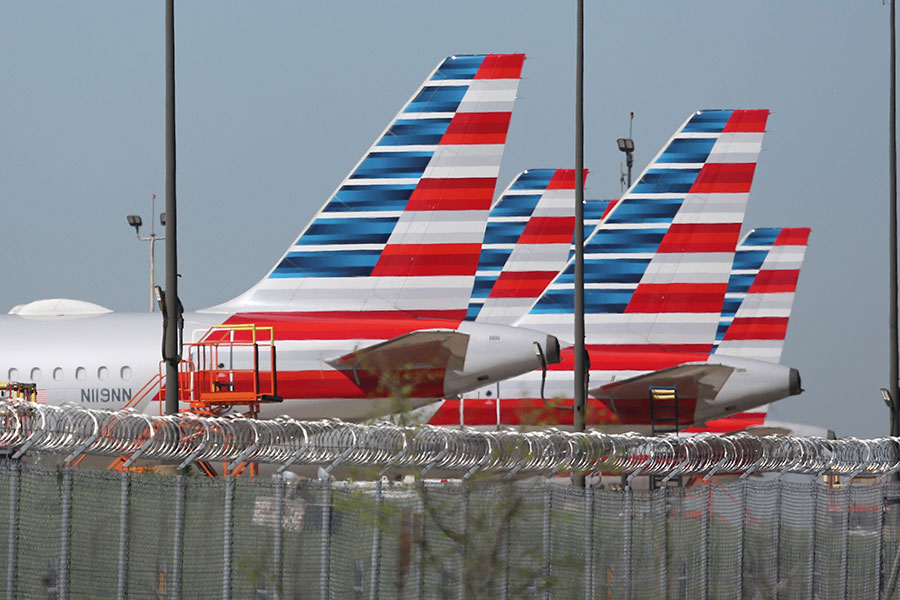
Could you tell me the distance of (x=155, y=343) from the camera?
3142cm

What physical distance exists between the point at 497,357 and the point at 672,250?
10.5 meters

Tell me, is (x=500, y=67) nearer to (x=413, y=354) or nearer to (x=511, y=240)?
(x=413, y=354)

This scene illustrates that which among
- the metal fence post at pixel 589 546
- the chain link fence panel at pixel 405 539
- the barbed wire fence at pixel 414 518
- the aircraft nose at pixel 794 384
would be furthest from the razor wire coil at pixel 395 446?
the aircraft nose at pixel 794 384

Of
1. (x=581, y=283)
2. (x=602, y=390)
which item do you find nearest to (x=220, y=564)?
(x=581, y=283)

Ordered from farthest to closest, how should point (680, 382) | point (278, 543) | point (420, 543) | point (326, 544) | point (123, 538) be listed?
1. point (680, 382)
2. point (420, 543)
3. point (326, 544)
4. point (278, 543)
5. point (123, 538)

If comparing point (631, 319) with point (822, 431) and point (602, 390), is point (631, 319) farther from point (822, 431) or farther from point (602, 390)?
point (822, 431)

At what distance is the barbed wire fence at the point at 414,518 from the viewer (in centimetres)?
1109

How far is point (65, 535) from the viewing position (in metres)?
10.7

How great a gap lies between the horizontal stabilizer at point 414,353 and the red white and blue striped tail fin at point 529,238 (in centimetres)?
1361

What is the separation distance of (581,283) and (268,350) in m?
8.83

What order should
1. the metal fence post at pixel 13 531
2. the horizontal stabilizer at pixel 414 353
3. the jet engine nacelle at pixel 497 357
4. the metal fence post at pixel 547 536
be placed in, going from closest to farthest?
the metal fence post at pixel 13 531, the metal fence post at pixel 547 536, the horizontal stabilizer at pixel 414 353, the jet engine nacelle at pixel 497 357

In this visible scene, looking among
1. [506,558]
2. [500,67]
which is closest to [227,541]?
[506,558]

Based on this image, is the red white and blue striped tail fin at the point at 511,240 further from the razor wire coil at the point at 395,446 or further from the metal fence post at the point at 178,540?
the metal fence post at the point at 178,540

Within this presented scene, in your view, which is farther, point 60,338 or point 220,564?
point 60,338
